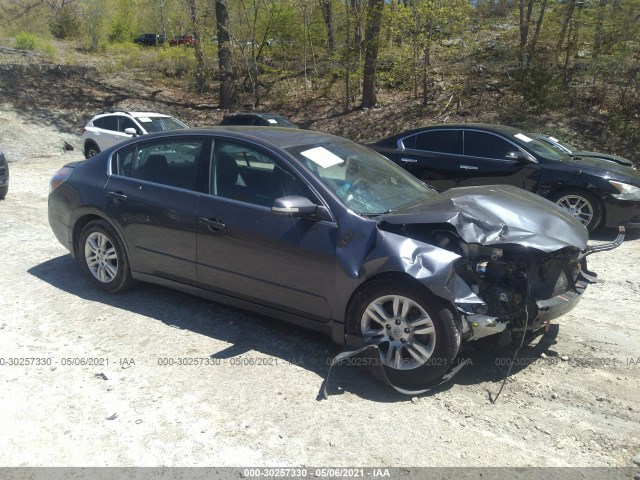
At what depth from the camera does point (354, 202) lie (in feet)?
14.1

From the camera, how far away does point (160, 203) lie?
4.95 meters

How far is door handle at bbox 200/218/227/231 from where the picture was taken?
456 centimetres

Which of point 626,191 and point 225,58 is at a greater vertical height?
point 225,58

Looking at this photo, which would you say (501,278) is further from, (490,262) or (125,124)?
(125,124)

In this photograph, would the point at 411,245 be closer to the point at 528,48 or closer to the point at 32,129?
the point at 528,48

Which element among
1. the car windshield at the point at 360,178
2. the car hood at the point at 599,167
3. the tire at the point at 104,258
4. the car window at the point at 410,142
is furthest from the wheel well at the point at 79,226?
the car hood at the point at 599,167

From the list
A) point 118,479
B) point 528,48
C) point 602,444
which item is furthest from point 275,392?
point 528,48

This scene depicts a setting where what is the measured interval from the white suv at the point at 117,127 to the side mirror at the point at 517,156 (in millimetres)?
9102

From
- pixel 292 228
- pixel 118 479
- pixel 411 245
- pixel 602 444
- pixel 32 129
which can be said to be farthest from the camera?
pixel 32 129

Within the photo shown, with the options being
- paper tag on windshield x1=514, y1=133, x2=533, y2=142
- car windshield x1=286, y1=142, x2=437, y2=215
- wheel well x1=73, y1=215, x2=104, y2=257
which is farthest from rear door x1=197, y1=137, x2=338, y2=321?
paper tag on windshield x1=514, y1=133, x2=533, y2=142

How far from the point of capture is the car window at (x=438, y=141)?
347 inches

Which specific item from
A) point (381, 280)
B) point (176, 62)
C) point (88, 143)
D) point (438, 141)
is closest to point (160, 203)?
point (381, 280)

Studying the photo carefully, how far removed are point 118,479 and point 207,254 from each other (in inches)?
79.0

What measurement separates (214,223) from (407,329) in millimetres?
1775
